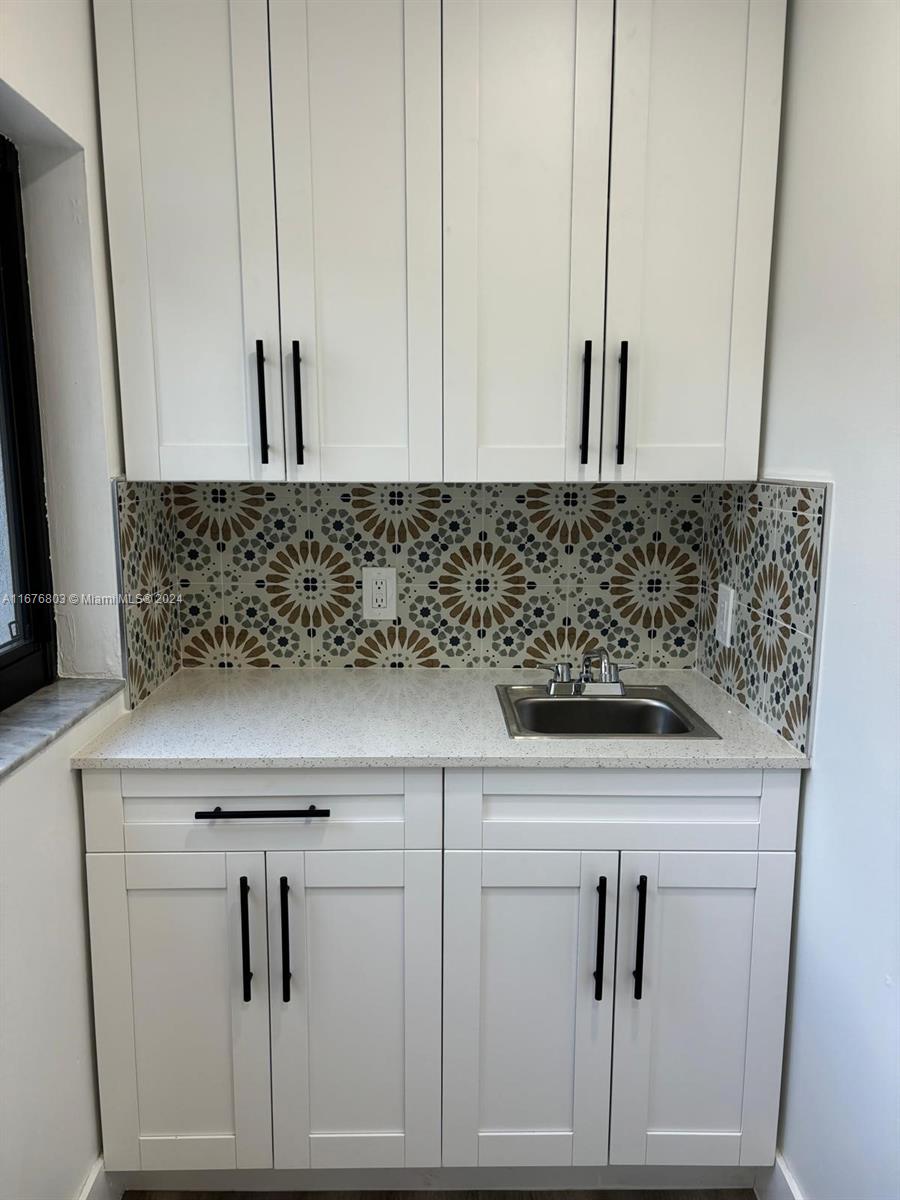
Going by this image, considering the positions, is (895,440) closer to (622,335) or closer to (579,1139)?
(622,335)

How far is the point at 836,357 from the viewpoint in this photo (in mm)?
1353

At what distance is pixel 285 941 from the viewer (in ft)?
4.84

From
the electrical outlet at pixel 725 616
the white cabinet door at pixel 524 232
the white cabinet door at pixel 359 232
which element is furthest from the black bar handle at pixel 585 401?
the electrical outlet at pixel 725 616

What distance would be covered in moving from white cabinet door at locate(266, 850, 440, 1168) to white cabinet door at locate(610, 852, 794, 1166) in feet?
1.23

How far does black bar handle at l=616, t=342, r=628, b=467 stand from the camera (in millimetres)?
1570

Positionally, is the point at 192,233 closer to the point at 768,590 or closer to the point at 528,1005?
the point at 768,590

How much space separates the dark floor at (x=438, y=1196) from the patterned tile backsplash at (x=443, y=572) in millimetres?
1088

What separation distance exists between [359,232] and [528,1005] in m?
1.55

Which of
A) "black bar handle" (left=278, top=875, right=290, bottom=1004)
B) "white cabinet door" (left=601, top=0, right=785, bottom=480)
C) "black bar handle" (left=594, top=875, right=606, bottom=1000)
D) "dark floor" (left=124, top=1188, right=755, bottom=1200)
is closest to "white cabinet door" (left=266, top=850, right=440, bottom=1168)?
"black bar handle" (left=278, top=875, right=290, bottom=1004)

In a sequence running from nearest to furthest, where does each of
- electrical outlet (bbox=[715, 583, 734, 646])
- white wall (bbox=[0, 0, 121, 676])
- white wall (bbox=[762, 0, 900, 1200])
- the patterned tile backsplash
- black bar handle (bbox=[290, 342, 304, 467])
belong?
white wall (bbox=[762, 0, 900, 1200])
white wall (bbox=[0, 0, 121, 676])
black bar handle (bbox=[290, 342, 304, 467])
electrical outlet (bbox=[715, 583, 734, 646])
the patterned tile backsplash

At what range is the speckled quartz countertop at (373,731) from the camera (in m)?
1.45

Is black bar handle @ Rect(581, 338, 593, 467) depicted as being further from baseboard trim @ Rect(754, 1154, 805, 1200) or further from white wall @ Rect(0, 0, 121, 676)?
baseboard trim @ Rect(754, 1154, 805, 1200)

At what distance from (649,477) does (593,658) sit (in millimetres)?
494

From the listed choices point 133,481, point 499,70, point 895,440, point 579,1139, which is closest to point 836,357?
point 895,440
